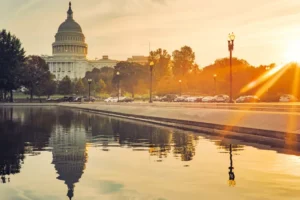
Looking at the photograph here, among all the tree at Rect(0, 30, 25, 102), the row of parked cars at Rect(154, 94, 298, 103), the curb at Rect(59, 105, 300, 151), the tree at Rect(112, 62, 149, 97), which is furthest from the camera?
the tree at Rect(112, 62, 149, 97)

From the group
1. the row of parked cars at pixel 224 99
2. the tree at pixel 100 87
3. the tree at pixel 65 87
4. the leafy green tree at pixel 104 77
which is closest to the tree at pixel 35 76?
the tree at pixel 65 87

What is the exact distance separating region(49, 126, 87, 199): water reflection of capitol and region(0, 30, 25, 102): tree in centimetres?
7325

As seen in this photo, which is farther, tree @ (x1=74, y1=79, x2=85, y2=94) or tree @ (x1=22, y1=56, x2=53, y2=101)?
tree @ (x1=74, y1=79, x2=85, y2=94)

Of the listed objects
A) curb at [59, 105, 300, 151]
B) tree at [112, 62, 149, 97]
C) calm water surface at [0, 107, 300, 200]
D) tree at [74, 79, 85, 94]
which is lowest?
calm water surface at [0, 107, 300, 200]

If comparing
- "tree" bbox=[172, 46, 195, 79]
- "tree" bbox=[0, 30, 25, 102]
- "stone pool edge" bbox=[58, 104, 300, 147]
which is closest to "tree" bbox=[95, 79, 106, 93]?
"tree" bbox=[172, 46, 195, 79]

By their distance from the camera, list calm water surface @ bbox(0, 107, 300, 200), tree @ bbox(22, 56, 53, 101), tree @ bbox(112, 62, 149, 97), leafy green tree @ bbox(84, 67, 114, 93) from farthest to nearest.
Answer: leafy green tree @ bbox(84, 67, 114, 93)
tree @ bbox(112, 62, 149, 97)
tree @ bbox(22, 56, 53, 101)
calm water surface @ bbox(0, 107, 300, 200)

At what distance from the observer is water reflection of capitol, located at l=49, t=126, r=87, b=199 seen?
10.3 metres

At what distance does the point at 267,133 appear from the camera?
714 inches

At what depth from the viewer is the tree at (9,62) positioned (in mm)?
89356

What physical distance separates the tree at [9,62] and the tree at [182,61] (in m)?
55.5

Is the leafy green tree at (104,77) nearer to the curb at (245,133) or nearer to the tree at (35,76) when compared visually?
the tree at (35,76)

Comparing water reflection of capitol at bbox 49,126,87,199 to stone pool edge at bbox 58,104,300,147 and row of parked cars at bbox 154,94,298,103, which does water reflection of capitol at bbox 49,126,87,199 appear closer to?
stone pool edge at bbox 58,104,300,147

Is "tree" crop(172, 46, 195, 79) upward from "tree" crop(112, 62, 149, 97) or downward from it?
upward

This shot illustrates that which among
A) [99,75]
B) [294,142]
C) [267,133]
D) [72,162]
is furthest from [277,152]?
[99,75]
